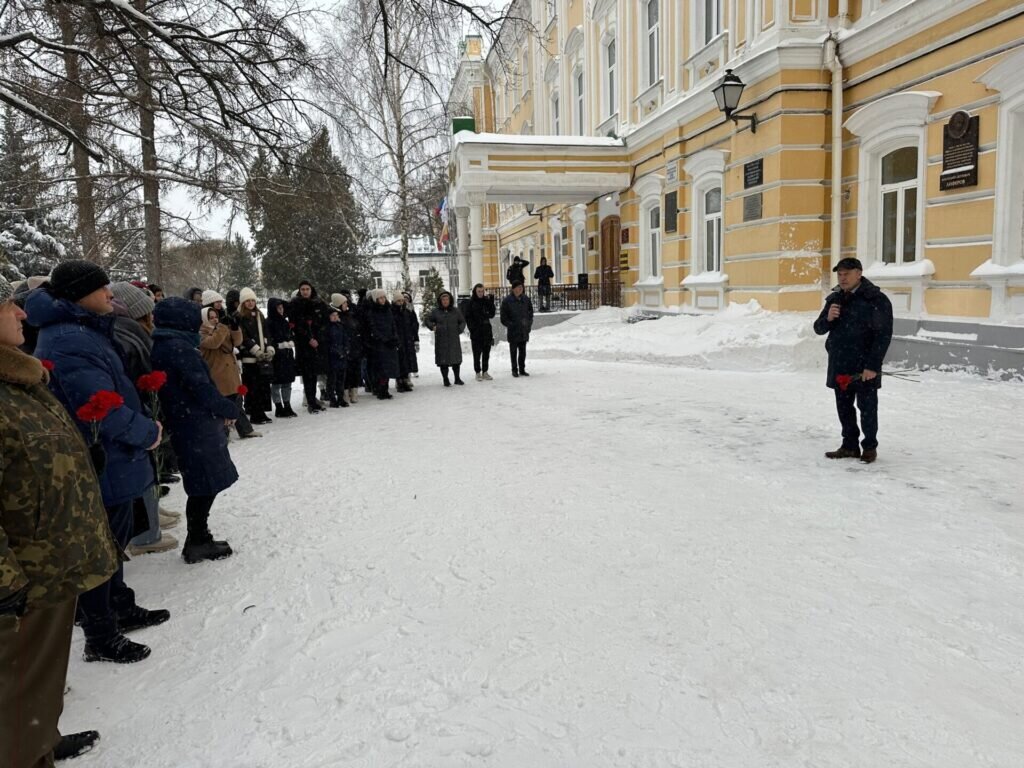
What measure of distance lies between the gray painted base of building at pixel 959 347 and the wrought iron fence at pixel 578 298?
30.3 ft

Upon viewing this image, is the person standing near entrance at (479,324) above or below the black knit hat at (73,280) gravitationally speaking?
below

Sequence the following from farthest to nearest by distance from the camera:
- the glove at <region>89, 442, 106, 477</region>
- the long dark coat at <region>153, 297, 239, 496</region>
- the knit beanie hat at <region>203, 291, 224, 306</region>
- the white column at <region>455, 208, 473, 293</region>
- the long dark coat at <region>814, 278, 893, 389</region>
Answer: the white column at <region>455, 208, 473, 293</region>, the knit beanie hat at <region>203, 291, 224, 306</region>, the long dark coat at <region>814, 278, 893, 389</region>, the long dark coat at <region>153, 297, 239, 496</region>, the glove at <region>89, 442, 106, 477</region>

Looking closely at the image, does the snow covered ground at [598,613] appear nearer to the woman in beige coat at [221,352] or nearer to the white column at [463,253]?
the woman in beige coat at [221,352]

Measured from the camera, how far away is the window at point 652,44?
15219 millimetres

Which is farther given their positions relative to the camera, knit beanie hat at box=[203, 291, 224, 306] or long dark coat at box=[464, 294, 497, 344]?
long dark coat at box=[464, 294, 497, 344]

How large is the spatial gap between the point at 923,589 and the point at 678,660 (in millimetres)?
1357

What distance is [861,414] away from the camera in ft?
16.8

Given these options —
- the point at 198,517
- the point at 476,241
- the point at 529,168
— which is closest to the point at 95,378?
the point at 198,517

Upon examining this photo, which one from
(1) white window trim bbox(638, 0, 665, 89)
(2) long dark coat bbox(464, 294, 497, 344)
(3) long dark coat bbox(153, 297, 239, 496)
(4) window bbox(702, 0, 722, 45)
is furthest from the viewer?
(1) white window trim bbox(638, 0, 665, 89)

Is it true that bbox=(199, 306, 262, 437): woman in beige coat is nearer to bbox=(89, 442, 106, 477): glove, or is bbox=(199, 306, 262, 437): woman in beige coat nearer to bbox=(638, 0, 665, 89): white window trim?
bbox=(89, 442, 106, 477): glove

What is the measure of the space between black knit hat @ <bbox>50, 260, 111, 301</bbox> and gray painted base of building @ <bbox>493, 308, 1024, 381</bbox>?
880 centimetres

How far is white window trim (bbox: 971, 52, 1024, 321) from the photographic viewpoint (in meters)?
7.58

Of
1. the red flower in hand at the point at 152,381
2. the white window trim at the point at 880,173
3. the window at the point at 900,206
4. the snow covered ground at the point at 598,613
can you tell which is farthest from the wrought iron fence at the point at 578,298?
the red flower in hand at the point at 152,381

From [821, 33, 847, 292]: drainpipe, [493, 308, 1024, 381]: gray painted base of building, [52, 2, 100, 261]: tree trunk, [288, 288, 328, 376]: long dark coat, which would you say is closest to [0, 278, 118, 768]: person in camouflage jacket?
[52, 2, 100, 261]: tree trunk
